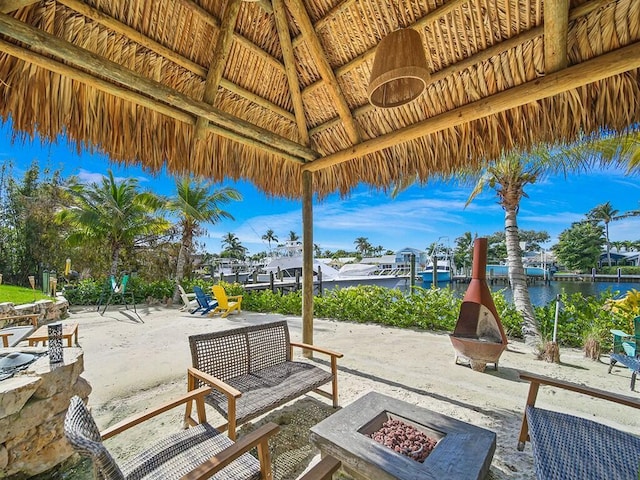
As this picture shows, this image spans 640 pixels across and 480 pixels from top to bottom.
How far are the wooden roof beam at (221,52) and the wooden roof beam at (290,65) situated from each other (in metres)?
0.45

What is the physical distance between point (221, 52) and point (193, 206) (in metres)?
9.80

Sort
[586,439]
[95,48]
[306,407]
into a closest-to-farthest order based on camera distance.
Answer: [586,439]
[95,48]
[306,407]

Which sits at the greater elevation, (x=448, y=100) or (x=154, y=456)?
(x=448, y=100)

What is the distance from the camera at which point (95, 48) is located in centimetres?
249

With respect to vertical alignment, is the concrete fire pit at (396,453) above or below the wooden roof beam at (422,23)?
below

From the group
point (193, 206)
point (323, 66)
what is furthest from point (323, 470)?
point (193, 206)

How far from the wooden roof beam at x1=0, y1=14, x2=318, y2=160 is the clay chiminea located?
3.26 meters

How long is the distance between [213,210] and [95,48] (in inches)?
391

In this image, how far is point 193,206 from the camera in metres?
11.6

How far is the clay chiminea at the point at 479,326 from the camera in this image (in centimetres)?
360

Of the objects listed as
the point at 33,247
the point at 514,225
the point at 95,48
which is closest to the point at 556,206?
the point at 514,225

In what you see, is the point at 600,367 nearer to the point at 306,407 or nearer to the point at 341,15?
the point at 306,407

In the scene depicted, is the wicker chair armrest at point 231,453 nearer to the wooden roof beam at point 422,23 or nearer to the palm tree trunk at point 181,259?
the wooden roof beam at point 422,23

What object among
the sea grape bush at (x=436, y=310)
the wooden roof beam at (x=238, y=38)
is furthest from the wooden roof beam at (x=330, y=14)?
the sea grape bush at (x=436, y=310)
